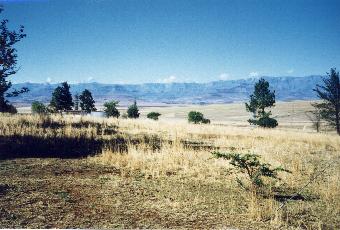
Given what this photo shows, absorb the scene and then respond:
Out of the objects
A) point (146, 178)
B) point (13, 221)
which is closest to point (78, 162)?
point (146, 178)

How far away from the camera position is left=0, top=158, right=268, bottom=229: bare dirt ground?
19.9 feet

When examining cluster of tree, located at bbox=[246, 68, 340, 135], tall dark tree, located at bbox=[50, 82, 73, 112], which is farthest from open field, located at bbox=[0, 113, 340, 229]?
tall dark tree, located at bbox=[50, 82, 73, 112]

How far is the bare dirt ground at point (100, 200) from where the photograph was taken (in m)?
6.06

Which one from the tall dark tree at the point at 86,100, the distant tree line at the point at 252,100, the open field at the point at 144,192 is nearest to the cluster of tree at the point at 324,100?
the distant tree line at the point at 252,100

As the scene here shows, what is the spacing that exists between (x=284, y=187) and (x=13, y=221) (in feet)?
21.4

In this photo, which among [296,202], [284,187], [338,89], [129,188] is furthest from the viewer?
[338,89]

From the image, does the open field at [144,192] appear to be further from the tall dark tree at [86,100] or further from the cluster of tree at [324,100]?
the tall dark tree at [86,100]

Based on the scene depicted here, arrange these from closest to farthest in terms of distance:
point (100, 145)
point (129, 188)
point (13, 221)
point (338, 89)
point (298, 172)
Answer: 1. point (13, 221)
2. point (129, 188)
3. point (298, 172)
4. point (100, 145)
5. point (338, 89)

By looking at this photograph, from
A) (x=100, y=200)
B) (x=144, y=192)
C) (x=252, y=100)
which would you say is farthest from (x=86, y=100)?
(x=100, y=200)

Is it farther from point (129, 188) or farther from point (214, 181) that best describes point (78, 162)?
point (214, 181)

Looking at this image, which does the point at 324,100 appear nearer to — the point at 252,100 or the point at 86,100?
the point at 252,100

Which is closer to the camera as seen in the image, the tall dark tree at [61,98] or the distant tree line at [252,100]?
the distant tree line at [252,100]

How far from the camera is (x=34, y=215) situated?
6.16m

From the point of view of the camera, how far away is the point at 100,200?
7.24 meters
